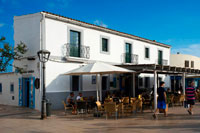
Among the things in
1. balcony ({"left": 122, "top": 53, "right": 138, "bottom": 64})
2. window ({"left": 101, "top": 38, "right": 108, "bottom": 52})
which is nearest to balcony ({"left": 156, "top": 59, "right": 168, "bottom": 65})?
balcony ({"left": 122, "top": 53, "right": 138, "bottom": 64})

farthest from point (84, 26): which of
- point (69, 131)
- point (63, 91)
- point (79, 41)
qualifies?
point (69, 131)

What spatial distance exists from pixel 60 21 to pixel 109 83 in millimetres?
6671

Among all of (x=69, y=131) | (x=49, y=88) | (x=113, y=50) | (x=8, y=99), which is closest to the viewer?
(x=69, y=131)

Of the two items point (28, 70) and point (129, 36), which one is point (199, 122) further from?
point (129, 36)

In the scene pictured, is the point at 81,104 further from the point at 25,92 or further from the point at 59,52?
the point at 25,92

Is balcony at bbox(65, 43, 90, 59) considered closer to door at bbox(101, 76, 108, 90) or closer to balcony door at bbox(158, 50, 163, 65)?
door at bbox(101, 76, 108, 90)

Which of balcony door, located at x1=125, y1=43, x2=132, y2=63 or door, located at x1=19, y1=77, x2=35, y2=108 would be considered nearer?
door, located at x1=19, y1=77, x2=35, y2=108

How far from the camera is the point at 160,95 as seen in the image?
10.5m

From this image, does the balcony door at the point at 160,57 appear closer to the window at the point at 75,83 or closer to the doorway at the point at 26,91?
the window at the point at 75,83

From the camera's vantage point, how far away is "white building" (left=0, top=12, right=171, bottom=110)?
1448 centimetres

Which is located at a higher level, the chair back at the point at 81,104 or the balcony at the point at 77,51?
the balcony at the point at 77,51

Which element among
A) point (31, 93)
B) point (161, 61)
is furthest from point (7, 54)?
point (161, 61)

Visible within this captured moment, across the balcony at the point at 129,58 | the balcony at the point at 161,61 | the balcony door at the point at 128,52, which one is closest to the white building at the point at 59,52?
the balcony at the point at 129,58

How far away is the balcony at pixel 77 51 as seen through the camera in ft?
50.8
